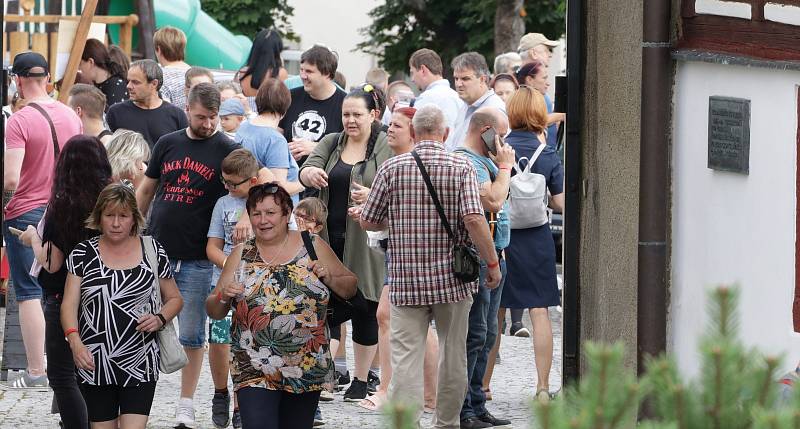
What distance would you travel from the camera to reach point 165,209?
761 cm

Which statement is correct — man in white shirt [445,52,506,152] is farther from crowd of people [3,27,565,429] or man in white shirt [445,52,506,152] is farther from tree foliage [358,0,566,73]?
tree foliage [358,0,566,73]

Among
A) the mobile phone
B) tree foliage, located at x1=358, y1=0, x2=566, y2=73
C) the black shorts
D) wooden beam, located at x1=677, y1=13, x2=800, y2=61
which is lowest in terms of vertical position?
the black shorts

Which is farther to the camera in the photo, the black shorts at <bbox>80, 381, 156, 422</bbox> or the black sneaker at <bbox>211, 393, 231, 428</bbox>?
the black sneaker at <bbox>211, 393, 231, 428</bbox>

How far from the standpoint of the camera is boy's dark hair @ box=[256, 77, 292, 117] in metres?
8.46

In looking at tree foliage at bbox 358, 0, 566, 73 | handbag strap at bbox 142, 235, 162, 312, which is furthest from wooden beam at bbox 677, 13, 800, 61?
tree foliage at bbox 358, 0, 566, 73

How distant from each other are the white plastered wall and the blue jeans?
1211 millimetres

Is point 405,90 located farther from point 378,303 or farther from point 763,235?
point 763,235

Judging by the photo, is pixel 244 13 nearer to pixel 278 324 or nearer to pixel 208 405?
pixel 208 405

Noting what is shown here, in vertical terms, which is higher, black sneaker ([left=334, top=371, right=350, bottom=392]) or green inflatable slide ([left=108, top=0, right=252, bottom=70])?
green inflatable slide ([left=108, top=0, right=252, bottom=70])

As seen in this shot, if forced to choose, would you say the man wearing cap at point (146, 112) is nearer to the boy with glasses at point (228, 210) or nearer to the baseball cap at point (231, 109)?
the baseball cap at point (231, 109)

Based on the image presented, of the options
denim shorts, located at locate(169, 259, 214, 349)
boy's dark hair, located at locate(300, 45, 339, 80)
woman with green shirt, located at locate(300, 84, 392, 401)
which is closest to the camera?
denim shorts, located at locate(169, 259, 214, 349)

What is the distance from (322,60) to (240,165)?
6.59ft

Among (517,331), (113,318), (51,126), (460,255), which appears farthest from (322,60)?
(113,318)

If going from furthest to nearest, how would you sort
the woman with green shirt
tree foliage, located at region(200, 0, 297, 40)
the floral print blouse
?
tree foliage, located at region(200, 0, 297, 40) → the woman with green shirt → the floral print blouse
